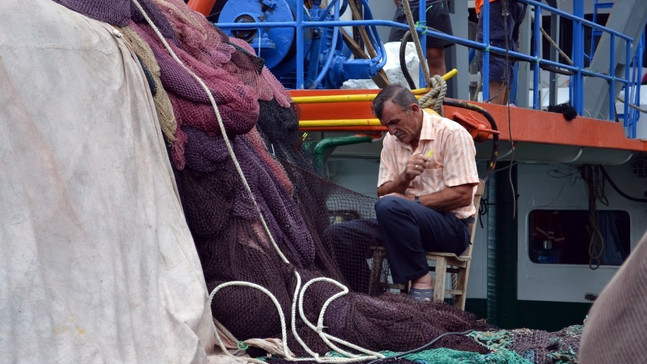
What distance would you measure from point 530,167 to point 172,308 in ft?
23.7

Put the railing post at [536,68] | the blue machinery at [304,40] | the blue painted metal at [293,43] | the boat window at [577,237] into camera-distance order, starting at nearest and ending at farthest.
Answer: the blue machinery at [304,40]
the blue painted metal at [293,43]
the railing post at [536,68]
the boat window at [577,237]

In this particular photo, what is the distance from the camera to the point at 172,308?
10.9 ft

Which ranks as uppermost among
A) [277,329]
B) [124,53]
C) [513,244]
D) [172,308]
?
[124,53]

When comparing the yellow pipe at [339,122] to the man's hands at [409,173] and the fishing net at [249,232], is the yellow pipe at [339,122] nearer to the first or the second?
the man's hands at [409,173]

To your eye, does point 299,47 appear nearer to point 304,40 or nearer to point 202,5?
point 304,40

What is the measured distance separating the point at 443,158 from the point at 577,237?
490 cm

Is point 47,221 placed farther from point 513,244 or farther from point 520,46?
point 513,244

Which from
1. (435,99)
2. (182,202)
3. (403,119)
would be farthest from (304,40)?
(182,202)

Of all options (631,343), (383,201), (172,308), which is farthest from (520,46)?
(631,343)

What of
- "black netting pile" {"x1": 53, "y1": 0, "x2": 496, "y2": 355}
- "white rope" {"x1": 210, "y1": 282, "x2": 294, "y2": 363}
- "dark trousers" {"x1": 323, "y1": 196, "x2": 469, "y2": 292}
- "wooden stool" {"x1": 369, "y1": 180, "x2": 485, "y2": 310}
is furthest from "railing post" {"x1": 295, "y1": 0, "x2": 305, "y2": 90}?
"white rope" {"x1": 210, "y1": 282, "x2": 294, "y2": 363}

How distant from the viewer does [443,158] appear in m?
5.50

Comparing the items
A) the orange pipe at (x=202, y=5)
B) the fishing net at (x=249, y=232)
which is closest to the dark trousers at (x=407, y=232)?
the fishing net at (x=249, y=232)

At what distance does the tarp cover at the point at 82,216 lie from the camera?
3016 millimetres

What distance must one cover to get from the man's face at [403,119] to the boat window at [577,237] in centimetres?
478
